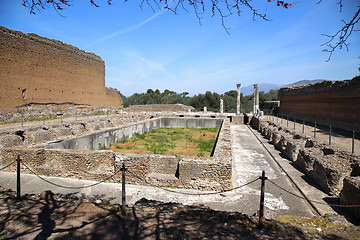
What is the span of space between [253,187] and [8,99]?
64.0 feet

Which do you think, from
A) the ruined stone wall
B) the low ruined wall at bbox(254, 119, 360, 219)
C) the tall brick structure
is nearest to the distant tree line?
the ruined stone wall

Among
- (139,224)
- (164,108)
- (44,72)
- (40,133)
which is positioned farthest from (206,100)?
(139,224)

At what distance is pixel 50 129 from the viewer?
34.3 ft

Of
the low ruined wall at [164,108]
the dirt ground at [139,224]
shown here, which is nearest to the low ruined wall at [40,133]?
the dirt ground at [139,224]

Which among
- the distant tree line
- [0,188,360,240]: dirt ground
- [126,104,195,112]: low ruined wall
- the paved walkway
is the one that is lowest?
the paved walkway

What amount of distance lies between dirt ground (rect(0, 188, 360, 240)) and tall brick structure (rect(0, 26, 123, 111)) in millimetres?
16979

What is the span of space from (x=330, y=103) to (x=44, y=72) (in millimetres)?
26207

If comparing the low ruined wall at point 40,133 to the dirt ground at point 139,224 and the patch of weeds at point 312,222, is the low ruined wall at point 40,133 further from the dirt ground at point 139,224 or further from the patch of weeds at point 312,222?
the patch of weeds at point 312,222

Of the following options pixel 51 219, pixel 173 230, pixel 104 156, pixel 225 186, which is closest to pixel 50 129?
pixel 104 156

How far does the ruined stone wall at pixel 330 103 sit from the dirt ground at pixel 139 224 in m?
13.9

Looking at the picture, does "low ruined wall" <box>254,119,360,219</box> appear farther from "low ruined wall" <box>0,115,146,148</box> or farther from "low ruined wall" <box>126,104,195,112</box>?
"low ruined wall" <box>126,104,195,112</box>

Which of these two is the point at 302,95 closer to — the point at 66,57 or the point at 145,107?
the point at 145,107

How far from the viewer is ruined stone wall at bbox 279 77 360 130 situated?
14.1 m

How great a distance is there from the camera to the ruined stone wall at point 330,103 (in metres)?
14.1
